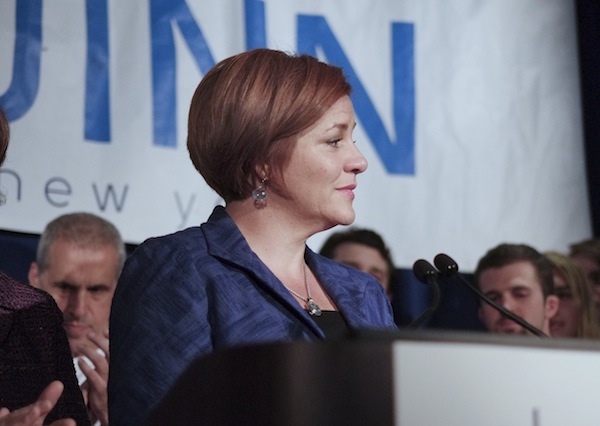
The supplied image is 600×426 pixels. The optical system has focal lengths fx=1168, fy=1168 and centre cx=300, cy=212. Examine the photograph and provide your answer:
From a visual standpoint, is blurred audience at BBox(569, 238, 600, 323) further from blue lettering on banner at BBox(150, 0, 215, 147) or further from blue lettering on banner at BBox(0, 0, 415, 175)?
blue lettering on banner at BBox(150, 0, 215, 147)

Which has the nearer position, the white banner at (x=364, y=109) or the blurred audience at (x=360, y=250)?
the white banner at (x=364, y=109)

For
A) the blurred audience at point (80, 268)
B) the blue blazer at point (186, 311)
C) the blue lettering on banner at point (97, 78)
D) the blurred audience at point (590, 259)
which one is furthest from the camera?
the blurred audience at point (590, 259)

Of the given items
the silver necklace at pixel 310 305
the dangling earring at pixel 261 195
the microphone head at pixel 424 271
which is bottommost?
the silver necklace at pixel 310 305

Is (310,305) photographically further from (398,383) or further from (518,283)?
(518,283)

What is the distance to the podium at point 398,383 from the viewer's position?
1.32 m

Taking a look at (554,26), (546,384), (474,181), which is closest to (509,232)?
(474,181)

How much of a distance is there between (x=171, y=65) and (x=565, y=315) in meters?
1.64

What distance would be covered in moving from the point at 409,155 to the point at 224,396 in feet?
9.73

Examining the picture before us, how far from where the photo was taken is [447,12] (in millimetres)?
4383

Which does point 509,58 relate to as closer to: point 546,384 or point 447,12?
point 447,12

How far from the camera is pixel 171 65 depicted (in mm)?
3832

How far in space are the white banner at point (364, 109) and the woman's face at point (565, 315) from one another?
32 cm

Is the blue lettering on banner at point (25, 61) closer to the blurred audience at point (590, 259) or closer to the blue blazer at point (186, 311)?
the blue blazer at point (186, 311)

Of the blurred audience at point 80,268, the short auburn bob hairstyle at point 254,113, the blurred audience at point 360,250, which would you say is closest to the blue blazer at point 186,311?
the short auburn bob hairstyle at point 254,113
